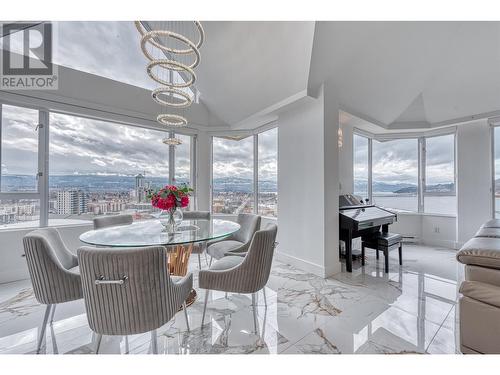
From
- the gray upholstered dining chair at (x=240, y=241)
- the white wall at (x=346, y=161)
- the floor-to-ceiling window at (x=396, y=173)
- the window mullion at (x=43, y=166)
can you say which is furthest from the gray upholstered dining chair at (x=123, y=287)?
the floor-to-ceiling window at (x=396, y=173)

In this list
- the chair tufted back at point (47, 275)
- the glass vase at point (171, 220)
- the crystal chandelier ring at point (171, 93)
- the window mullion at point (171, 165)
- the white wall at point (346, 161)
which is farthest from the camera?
the window mullion at point (171, 165)

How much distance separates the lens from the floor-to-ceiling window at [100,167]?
3.54 metres

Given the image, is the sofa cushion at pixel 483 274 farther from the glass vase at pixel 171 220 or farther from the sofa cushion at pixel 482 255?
the glass vase at pixel 171 220

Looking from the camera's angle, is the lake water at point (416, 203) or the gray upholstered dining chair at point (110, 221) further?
the lake water at point (416, 203)

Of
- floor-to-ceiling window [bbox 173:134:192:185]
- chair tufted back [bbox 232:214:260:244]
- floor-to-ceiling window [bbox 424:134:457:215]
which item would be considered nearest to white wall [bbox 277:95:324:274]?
chair tufted back [bbox 232:214:260:244]

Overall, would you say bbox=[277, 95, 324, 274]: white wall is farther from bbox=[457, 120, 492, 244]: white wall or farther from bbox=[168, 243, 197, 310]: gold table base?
bbox=[457, 120, 492, 244]: white wall

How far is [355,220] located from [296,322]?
5.65ft

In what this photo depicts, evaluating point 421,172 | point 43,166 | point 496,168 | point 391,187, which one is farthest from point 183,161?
point 496,168

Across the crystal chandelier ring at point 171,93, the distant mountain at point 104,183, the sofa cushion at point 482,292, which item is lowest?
the sofa cushion at point 482,292

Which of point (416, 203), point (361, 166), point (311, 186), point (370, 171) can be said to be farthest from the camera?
point (370, 171)

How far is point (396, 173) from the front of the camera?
17.3 feet

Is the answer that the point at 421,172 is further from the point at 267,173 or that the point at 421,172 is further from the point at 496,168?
the point at 267,173

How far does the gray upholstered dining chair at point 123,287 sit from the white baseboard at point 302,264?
7.87ft
